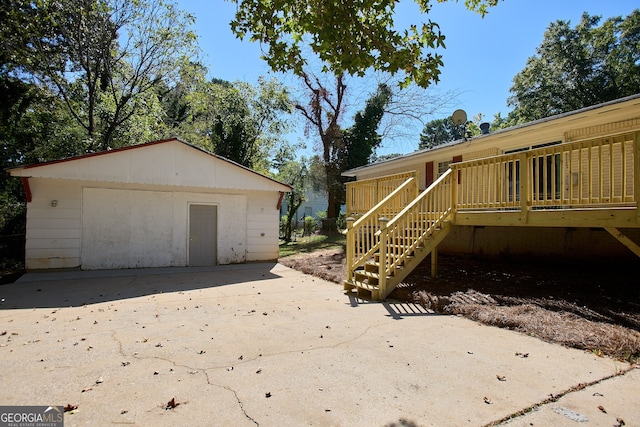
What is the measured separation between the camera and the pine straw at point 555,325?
3586mm

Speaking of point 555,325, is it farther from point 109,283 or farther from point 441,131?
point 441,131

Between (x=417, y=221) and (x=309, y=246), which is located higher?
(x=417, y=221)

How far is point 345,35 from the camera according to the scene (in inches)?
191

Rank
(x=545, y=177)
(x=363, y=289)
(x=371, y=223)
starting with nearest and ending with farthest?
(x=545, y=177)
(x=363, y=289)
(x=371, y=223)

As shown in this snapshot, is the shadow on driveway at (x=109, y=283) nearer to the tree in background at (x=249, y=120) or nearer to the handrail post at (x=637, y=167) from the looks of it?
the handrail post at (x=637, y=167)

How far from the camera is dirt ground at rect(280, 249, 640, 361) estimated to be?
13.0 ft

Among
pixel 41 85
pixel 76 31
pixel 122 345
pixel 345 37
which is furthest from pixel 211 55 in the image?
pixel 122 345

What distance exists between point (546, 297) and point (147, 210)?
419 inches

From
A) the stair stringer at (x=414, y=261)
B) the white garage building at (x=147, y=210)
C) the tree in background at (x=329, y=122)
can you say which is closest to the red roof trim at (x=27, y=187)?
the white garage building at (x=147, y=210)

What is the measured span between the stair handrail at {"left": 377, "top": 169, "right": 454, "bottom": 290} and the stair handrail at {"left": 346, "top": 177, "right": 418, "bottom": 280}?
0.34m

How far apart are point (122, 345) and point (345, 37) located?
197 inches

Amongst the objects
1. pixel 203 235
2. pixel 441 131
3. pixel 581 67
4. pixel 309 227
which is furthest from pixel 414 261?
pixel 441 131

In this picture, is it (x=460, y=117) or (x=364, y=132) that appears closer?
(x=460, y=117)

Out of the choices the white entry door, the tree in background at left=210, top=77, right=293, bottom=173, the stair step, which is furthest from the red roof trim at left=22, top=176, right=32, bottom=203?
the tree in background at left=210, top=77, right=293, bottom=173
